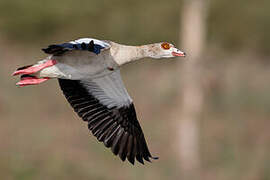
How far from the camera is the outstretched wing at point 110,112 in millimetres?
10383

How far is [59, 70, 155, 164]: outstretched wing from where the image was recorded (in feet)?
34.1

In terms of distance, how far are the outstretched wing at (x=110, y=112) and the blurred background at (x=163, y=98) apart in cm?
509

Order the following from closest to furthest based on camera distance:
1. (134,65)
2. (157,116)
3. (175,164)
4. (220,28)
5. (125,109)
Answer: (125,109) < (175,164) < (157,116) < (134,65) < (220,28)

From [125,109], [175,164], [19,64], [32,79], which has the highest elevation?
[32,79]

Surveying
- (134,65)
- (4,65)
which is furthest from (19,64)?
(134,65)

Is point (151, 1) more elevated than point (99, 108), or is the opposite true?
point (99, 108)

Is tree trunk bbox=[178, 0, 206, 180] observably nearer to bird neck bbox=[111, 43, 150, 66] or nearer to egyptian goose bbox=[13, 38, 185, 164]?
egyptian goose bbox=[13, 38, 185, 164]

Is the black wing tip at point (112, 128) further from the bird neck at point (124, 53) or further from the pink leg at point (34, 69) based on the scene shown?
the bird neck at point (124, 53)

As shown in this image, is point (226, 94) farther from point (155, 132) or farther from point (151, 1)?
point (151, 1)

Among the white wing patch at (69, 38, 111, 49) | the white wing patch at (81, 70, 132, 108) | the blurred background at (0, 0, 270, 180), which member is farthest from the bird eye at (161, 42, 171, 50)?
the blurred background at (0, 0, 270, 180)

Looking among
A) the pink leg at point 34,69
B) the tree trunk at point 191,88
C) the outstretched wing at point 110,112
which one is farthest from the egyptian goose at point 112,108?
the tree trunk at point 191,88

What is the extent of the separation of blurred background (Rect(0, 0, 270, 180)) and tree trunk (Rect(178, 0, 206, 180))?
0.02 m

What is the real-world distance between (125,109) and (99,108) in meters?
0.35

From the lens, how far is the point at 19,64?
20062 mm
